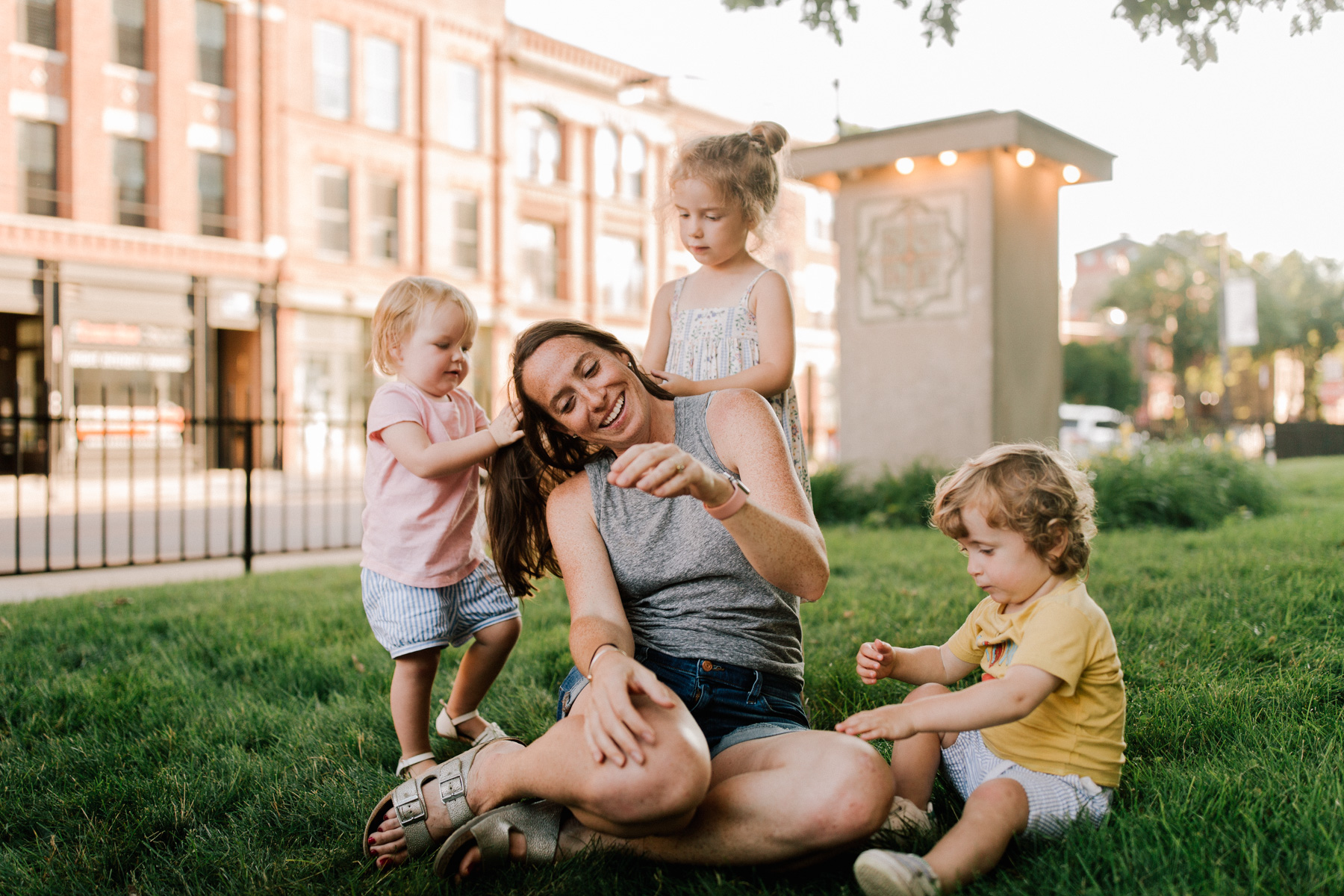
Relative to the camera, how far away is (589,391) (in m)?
2.14

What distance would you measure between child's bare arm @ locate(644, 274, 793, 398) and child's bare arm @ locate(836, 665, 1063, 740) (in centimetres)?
120

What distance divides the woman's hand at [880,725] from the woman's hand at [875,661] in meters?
0.32

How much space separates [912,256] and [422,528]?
724 centimetres

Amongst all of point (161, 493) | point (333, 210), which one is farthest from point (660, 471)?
point (333, 210)

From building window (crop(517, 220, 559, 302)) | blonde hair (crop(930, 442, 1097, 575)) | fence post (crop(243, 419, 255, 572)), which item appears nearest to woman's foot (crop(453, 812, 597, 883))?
blonde hair (crop(930, 442, 1097, 575))

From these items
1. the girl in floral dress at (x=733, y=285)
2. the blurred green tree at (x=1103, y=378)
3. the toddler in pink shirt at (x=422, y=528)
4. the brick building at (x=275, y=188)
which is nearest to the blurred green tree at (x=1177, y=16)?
the girl in floral dress at (x=733, y=285)

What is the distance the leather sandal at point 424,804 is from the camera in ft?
6.98

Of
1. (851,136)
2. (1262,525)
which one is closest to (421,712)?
(1262,525)

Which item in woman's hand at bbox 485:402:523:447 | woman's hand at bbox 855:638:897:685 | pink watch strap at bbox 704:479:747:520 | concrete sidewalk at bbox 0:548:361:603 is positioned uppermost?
woman's hand at bbox 485:402:523:447

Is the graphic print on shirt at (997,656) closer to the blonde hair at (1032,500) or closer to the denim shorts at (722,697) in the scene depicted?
the blonde hair at (1032,500)

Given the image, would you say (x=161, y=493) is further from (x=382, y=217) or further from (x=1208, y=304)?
(x=1208, y=304)

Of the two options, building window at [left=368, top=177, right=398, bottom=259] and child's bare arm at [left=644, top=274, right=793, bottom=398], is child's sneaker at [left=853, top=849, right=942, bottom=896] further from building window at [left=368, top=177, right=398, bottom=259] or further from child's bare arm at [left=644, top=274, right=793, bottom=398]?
building window at [left=368, top=177, right=398, bottom=259]

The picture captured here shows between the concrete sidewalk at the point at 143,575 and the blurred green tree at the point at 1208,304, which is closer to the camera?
the concrete sidewalk at the point at 143,575

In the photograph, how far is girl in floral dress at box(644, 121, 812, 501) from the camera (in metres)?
2.91
